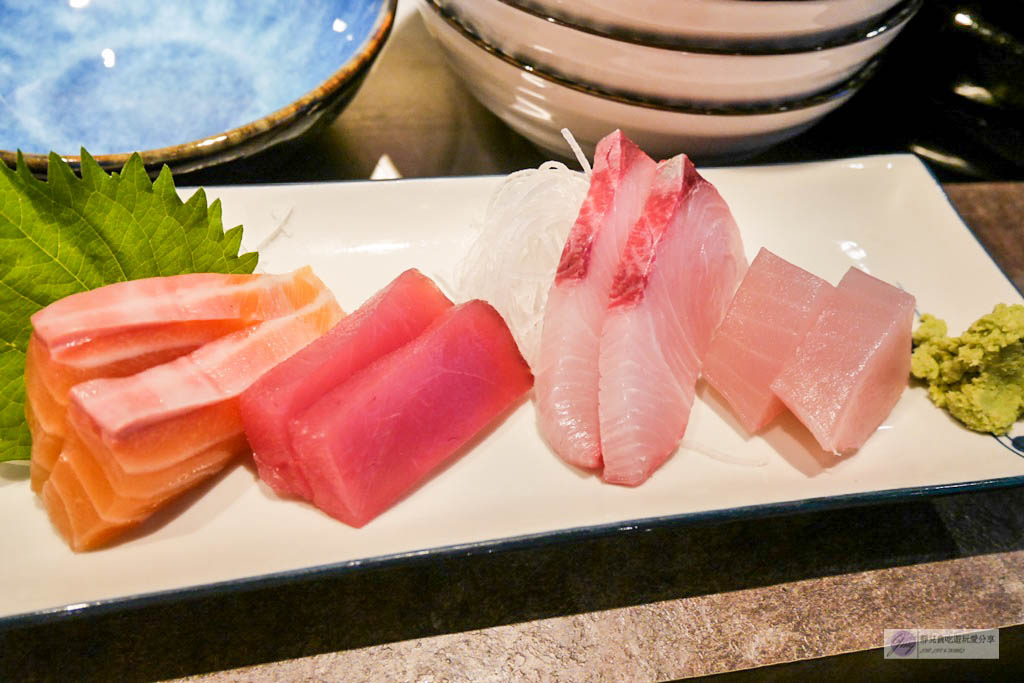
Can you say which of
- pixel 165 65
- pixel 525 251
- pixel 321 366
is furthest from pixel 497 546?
pixel 165 65

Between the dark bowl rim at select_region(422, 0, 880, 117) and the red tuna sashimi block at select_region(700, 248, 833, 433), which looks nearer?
the red tuna sashimi block at select_region(700, 248, 833, 433)

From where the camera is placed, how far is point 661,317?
1.51 m

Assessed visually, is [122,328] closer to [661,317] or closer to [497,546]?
[497,546]

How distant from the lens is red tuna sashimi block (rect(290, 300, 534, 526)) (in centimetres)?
132

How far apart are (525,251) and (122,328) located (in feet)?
2.73

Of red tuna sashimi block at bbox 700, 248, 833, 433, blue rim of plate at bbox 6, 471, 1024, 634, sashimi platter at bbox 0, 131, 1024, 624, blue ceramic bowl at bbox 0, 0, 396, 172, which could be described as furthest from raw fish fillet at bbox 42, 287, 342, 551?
red tuna sashimi block at bbox 700, 248, 833, 433

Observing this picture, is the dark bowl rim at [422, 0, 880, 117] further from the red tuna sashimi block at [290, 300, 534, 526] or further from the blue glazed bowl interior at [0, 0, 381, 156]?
the red tuna sashimi block at [290, 300, 534, 526]

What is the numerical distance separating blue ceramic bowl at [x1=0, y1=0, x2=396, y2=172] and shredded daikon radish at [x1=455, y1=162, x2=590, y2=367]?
0.55 meters

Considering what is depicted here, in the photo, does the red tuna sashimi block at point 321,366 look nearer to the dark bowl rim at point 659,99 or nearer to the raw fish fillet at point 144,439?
the raw fish fillet at point 144,439

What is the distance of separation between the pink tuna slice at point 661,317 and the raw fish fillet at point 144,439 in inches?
26.0

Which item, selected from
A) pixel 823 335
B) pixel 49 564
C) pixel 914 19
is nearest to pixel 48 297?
pixel 49 564

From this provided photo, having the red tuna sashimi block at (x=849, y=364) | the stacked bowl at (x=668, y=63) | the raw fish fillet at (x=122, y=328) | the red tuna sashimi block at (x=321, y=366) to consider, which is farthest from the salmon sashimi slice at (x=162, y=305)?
the red tuna sashimi block at (x=849, y=364)

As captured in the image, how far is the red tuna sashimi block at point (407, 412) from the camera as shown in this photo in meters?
1.32

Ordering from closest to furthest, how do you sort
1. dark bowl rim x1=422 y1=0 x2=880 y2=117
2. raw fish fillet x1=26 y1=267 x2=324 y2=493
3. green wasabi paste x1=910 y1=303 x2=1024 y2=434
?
raw fish fillet x1=26 y1=267 x2=324 y2=493, green wasabi paste x1=910 y1=303 x2=1024 y2=434, dark bowl rim x1=422 y1=0 x2=880 y2=117
